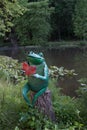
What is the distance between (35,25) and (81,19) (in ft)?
16.3

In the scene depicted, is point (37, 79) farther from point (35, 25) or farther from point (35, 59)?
point (35, 25)

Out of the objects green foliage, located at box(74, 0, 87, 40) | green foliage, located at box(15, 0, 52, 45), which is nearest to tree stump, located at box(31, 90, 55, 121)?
green foliage, located at box(15, 0, 52, 45)

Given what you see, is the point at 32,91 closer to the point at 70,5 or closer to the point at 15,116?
the point at 15,116

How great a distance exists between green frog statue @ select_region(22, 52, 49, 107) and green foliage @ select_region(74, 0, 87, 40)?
107 ft

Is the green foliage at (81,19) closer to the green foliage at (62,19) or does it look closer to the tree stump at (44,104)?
the green foliage at (62,19)

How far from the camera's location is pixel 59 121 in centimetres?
523

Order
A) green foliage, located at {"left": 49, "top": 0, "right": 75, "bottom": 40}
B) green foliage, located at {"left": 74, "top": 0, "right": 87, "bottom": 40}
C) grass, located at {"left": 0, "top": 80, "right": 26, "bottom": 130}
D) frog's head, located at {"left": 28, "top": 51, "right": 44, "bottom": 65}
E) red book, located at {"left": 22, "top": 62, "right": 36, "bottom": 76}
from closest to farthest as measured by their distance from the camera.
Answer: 1. red book, located at {"left": 22, "top": 62, "right": 36, "bottom": 76}
2. grass, located at {"left": 0, "top": 80, "right": 26, "bottom": 130}
3. frog's head, located at {"left": 28, "top": 51, "right": 44, "bottom": 65}
4. green foliage, located at {"left": 74, "top": 0, "right": 87, "bottom": 40}
5. green foliage, located at {"left": 49, "top": 0, "right": 75, "bottom": 40}

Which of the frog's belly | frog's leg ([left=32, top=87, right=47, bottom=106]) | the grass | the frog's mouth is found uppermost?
the frog's mouth

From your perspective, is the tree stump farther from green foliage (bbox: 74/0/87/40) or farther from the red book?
green foliage (bbox: 74/0/87/40)

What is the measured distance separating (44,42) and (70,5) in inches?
281

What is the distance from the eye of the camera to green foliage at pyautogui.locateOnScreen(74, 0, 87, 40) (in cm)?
3771

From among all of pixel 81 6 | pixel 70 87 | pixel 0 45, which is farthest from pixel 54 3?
pixel 70 87

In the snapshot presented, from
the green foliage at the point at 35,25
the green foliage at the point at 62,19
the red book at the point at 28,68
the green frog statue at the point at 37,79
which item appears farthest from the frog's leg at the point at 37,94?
the green foliage at the point at 62,19

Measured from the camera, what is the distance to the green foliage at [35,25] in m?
38.0
